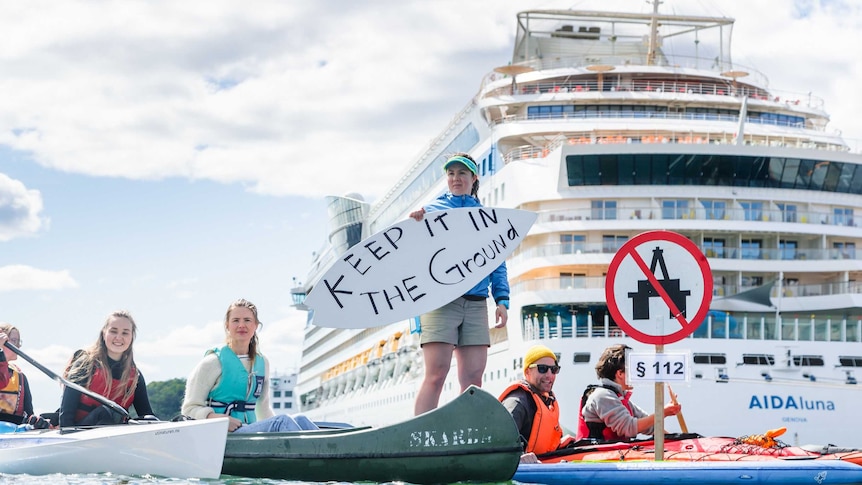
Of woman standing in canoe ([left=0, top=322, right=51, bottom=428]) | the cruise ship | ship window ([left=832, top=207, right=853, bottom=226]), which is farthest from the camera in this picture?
ship window ([left=832, top=207, right=853, bottom=226])

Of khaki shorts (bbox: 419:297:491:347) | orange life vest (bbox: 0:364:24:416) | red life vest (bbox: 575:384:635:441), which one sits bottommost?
red life vest (bbox: 575:384:635:441)

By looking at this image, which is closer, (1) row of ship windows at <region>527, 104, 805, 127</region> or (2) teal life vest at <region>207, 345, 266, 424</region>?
(2) teal life vest at <region>207, 345, 266, 424</region>

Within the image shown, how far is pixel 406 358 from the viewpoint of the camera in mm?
32562

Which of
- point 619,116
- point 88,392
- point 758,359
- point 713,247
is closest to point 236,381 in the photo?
point 88,392

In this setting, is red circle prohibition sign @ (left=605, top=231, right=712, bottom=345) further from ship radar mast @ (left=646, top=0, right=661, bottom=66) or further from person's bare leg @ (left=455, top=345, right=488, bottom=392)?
ship radar mast @ (left=646, top=0, right=661, bottom=66)

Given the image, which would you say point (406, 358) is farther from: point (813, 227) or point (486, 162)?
point (813, 227)

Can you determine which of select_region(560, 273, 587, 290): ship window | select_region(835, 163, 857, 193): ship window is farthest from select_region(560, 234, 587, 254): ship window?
select_region(835, 163, 857, 193): ship window

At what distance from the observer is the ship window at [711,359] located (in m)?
21.0

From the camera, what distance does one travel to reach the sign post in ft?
23.8

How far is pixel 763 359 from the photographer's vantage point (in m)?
21.2

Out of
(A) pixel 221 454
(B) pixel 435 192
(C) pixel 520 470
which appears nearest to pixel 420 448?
(C) pixel 520 470

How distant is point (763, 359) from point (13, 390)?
48.8 feet

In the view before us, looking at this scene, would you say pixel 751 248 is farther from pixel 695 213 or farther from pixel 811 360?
pixel 811 360

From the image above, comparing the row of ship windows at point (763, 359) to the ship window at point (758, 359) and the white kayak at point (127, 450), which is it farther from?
the white kayak at point (127, 450)
